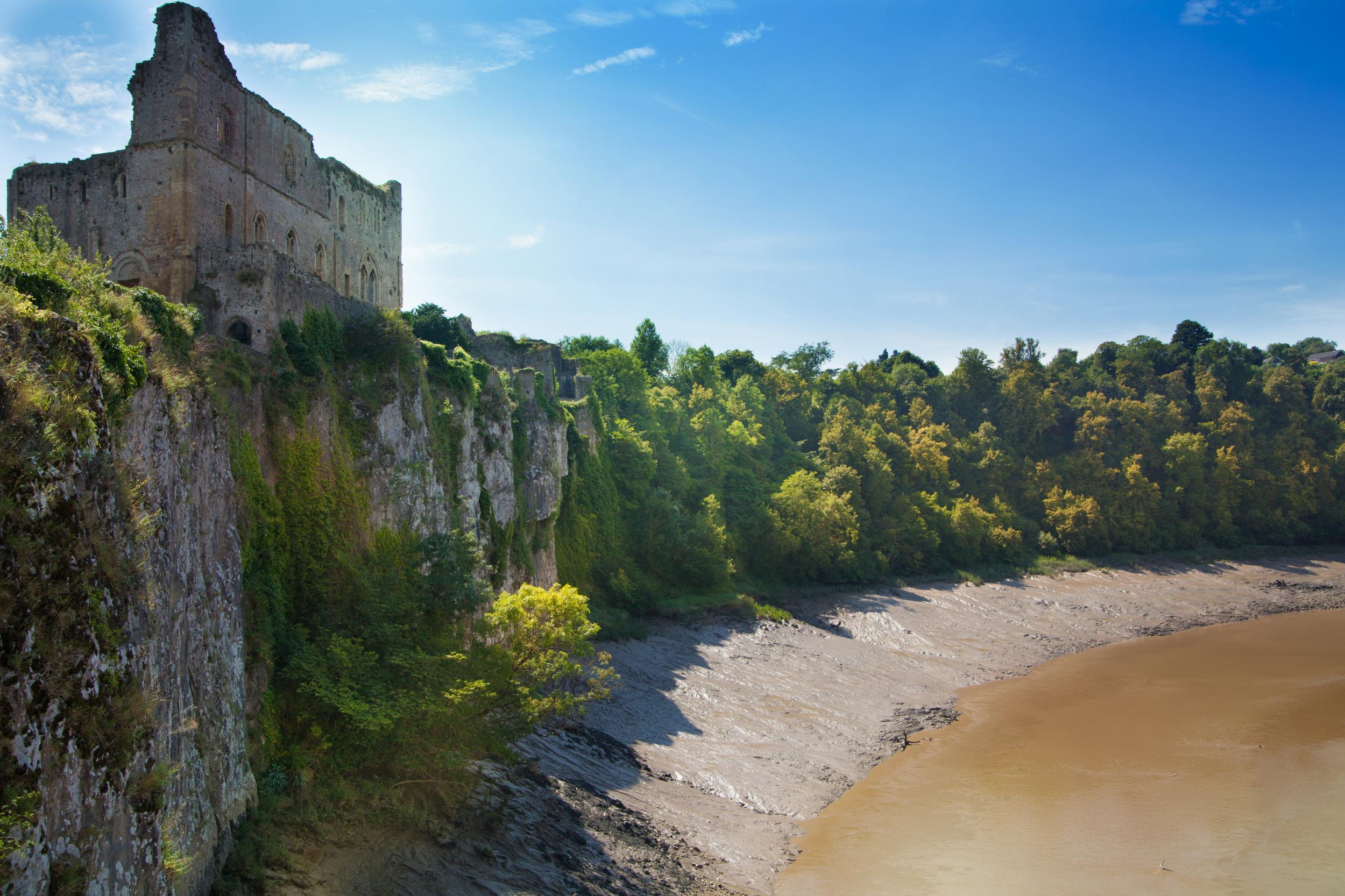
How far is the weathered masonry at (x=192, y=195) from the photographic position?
875 inches

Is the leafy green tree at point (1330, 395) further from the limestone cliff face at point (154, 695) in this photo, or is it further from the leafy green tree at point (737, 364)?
the limestone cliff face at point (154, 695)

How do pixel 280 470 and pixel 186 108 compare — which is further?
pixel 186 108

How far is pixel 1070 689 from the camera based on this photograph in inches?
1312

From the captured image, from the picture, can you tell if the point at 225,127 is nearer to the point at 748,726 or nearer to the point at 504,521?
the point at 504,521

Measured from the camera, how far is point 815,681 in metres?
32.9

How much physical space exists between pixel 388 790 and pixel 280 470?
25.4ft

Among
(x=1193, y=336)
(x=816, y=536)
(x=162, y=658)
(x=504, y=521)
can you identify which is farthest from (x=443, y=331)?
(x=1193, y=336)

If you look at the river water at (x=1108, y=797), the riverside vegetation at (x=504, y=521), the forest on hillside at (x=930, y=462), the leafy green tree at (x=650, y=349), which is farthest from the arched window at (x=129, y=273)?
the leafy green tree at (x=650, y=349)

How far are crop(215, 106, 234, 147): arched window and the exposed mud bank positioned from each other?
21325 millimetres

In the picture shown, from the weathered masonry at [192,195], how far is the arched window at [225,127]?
3 cm

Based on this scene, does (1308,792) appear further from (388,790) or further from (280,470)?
(280,470)

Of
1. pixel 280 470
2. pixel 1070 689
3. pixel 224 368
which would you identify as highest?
pixel 224 368

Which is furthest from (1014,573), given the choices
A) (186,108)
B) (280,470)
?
(186,108)

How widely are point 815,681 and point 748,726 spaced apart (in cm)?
588
